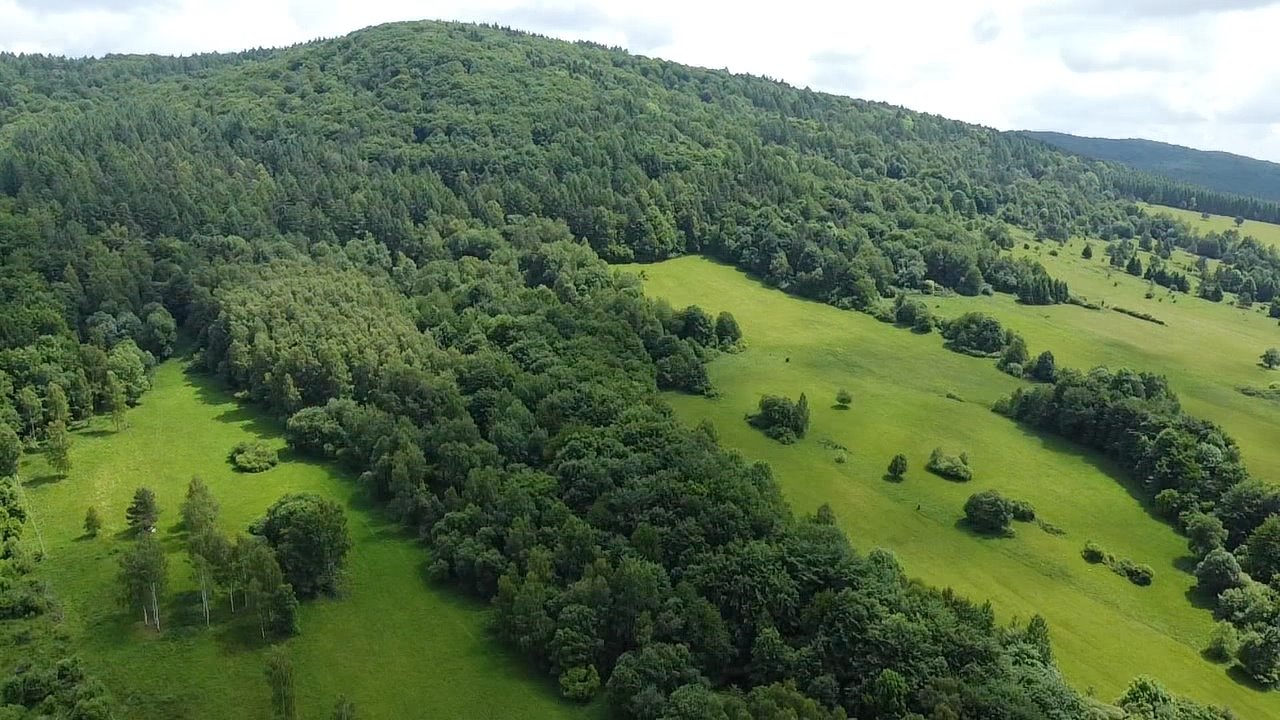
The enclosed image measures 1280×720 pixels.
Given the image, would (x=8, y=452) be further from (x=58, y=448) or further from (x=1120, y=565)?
(x=1120, y=565)

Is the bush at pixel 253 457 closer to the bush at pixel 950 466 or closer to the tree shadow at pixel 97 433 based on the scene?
the tree shadow at pixel 97 433

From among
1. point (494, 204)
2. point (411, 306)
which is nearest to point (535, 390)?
point (411, 306)

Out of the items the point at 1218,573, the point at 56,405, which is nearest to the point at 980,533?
the point at 1218,573

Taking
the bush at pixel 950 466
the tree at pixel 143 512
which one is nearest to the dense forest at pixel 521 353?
the tree at pixel 143 512

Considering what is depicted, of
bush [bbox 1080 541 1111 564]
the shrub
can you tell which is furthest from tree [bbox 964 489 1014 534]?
the shrub

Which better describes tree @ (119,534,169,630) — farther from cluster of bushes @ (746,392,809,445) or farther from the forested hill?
the forested hill
